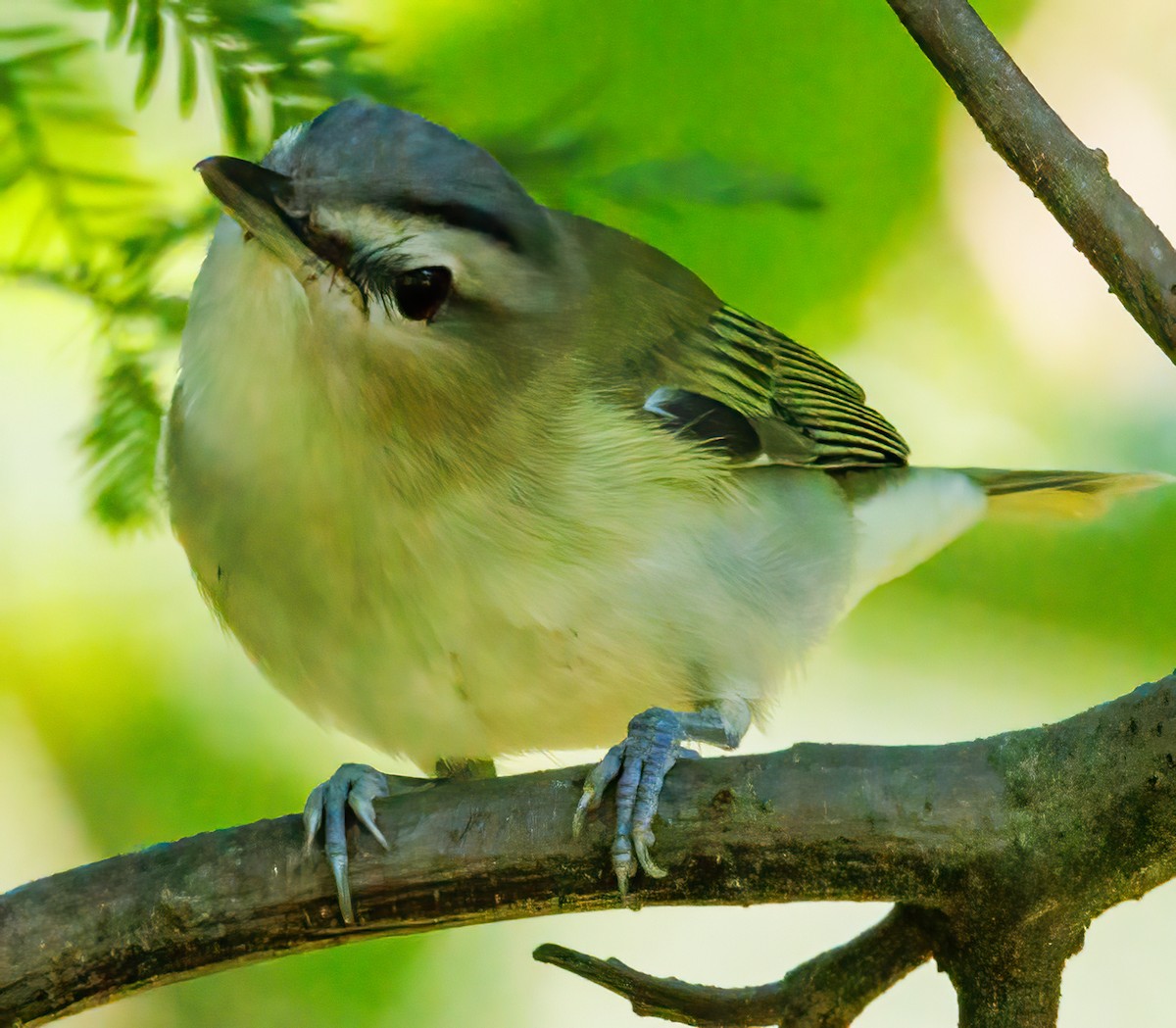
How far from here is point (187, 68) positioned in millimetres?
1263

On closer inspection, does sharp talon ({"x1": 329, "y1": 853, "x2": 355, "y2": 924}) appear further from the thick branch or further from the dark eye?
the thick branch

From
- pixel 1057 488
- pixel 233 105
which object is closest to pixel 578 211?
pixel 233 105

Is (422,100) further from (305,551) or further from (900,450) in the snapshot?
(900,450)

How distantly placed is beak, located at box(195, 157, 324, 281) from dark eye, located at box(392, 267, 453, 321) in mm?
112

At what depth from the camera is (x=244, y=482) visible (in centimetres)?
189

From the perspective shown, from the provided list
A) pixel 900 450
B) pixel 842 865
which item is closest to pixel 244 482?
pixel 842 865

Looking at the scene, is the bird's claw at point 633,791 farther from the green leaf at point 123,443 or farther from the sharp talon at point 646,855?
the green leaf at point 123,443

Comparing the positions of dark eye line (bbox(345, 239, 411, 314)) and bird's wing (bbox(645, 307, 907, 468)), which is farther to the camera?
bird's wing (bbox(645, 307, 907, 468))

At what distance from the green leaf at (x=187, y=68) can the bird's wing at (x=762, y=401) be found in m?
1.09

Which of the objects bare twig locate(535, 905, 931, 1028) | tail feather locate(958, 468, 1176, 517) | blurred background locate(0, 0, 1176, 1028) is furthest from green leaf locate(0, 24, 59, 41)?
tail feather locate(958, 468, 1176, 517)

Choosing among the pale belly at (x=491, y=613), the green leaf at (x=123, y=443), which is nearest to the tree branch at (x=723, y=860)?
the pale belly at (x=491, y=613)

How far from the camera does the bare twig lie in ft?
5.57

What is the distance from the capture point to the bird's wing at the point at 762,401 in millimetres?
2369

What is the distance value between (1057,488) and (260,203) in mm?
1943
